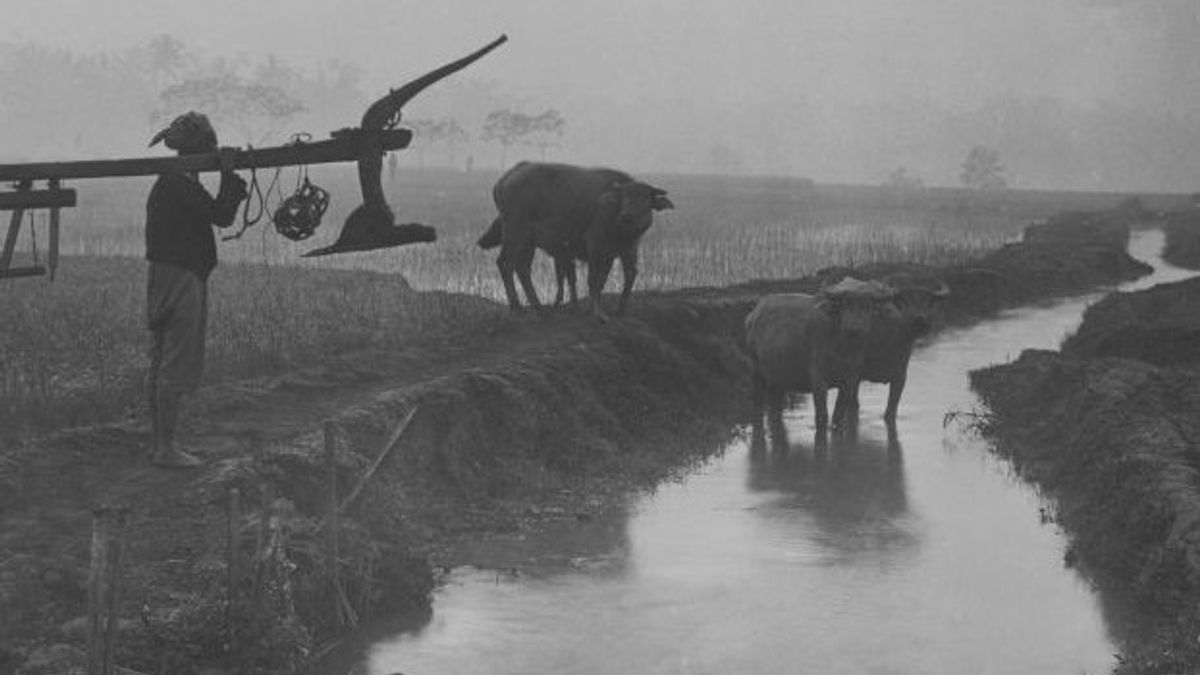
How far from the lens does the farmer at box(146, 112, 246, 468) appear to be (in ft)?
26.1

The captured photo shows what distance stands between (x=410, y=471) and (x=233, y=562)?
379 cm

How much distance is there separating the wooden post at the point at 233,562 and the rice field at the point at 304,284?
2.00 m

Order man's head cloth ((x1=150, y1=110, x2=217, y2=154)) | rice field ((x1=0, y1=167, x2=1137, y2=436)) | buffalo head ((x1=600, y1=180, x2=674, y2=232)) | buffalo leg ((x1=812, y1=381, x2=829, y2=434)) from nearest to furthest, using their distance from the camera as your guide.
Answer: man's head cloth ((x1=150, y1=110, x2=217, y2=154))
rice field ((x1=0, y1=167, x2=1137, y2=436))
buffalo leg ((x1=812, y1=381, x2=829, y2=434))
buffalo head ((x1=600, y1=180, x2=674, y2=232))

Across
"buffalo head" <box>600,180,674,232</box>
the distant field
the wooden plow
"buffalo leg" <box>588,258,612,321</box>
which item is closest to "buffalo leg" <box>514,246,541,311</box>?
"buffalo leg" <box>588,258,612,321</box>

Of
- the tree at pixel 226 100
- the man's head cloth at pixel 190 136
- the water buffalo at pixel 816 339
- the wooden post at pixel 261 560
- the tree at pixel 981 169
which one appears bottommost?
the wooden post at pixel 261 560

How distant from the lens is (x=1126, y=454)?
997cm

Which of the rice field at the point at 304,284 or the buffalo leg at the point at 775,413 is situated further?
the buffalo leg at the point at 775,413

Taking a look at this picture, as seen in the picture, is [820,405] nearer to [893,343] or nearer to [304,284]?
[893,343]

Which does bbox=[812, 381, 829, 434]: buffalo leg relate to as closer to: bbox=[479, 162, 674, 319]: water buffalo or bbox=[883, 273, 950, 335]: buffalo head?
bbox=[883, 273, 950, 335]: buffalo head

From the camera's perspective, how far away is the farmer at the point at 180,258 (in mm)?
7961

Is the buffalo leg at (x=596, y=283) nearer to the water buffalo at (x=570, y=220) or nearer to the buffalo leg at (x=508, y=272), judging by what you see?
the water buffalo at (x=570, y=220)

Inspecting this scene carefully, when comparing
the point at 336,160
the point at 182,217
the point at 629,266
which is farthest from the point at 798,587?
the point at 629,266

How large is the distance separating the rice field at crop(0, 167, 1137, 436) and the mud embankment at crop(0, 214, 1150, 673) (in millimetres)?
943

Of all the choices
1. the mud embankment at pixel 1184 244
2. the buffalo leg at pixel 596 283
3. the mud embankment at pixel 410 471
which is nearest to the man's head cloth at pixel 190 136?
the mud embankment at pixel 410 471
